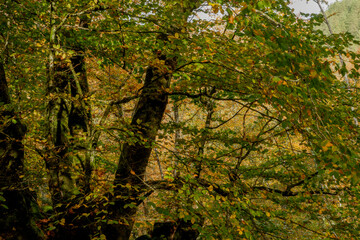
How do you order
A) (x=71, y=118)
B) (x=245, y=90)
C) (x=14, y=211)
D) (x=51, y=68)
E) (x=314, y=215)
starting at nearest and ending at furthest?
(x=14, y=211) < (x=51, y=68) < (x=245, y=90) < (x=314, y=215) < (x=71, y=118)

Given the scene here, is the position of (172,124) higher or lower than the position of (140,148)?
higher

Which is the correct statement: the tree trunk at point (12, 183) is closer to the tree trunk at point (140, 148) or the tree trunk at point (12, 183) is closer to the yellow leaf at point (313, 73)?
the tree trunk at point (140, 148)

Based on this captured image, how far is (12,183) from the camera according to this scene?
400 cm

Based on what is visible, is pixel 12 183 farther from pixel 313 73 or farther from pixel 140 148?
pixel 313 73

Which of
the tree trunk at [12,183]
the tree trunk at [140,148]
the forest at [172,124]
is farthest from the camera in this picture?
the tree trunk at [140,148]

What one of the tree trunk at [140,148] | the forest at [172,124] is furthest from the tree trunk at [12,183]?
the tree trunk at [140,148]

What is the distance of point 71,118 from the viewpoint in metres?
6.55

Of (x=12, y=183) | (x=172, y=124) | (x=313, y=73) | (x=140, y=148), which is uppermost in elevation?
(x=313, y=73)

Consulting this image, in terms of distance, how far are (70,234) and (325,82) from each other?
5790 millimetres

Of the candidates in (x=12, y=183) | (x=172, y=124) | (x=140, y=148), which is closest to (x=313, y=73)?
(x=140, y=148)

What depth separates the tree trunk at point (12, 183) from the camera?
3809 mm

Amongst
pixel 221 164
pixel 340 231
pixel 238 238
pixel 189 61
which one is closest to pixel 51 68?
pixel 189 61

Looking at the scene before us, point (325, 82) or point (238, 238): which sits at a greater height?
point (325, 82)

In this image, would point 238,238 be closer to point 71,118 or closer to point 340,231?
point 340,231
